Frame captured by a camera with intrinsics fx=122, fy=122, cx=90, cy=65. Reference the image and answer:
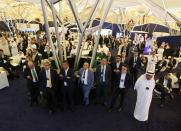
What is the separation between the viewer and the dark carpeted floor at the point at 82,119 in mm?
3705

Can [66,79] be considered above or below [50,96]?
above

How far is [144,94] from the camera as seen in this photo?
12.1 ft

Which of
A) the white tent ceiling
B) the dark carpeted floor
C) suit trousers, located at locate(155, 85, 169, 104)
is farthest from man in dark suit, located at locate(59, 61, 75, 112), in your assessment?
the white tent ceiling

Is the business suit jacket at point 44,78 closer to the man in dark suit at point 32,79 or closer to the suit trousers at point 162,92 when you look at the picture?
the man in dark suit at point 32,79

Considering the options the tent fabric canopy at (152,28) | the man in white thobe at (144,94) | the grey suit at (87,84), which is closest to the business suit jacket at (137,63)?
the man in white thobe at (144,94)

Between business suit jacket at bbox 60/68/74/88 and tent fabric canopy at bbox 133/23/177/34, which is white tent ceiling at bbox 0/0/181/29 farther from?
business suit jacket at bbox 60/68/74/88

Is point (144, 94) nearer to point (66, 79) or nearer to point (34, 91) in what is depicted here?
point (66, 79)

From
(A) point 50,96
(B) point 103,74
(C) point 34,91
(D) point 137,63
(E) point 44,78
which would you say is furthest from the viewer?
(D) point 137,63

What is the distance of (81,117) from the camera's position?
4.12 meters

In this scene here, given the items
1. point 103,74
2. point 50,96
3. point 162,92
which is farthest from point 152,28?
point 50,96

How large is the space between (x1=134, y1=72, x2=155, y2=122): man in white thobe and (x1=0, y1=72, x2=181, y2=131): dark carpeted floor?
28cm

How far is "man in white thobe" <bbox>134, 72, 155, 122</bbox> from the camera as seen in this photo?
11.7 ft

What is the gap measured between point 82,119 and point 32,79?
7.21 ft

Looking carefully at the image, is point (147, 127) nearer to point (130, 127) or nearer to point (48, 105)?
point (130, 127)
